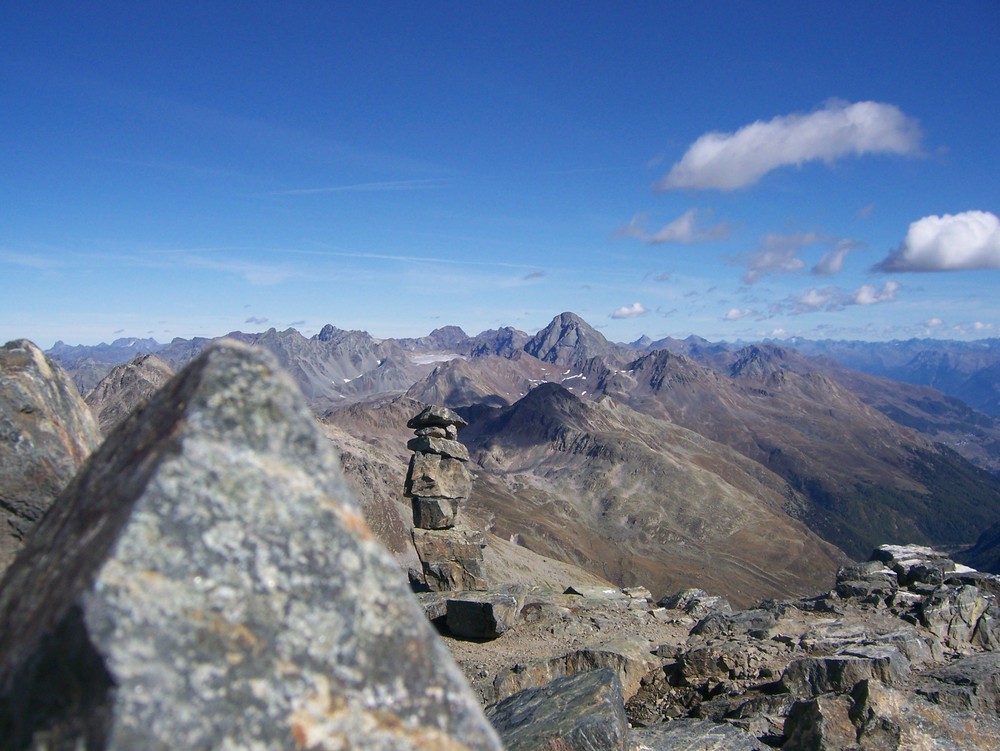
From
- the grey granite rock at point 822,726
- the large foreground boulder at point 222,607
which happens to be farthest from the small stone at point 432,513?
the large foreground boulder at point 222,607

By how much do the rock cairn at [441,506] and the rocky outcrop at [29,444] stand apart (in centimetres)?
2633

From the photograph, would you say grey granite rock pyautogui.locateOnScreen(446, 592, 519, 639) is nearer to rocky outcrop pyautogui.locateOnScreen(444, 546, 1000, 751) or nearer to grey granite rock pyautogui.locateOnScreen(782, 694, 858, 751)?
rocky outcrop pyautogui.locateOnScreen(444, 546, 1000, 751)

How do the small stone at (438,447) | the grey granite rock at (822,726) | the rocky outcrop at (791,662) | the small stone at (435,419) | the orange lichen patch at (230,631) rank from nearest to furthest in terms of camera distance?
the orange lichen patch at (230,631) → the grey granite rock at (822,726) → the rocky outcrop at (791,662) → the small stone at (438,447) → the small stone at (435,419)

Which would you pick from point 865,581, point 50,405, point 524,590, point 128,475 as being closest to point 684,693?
point 524,590

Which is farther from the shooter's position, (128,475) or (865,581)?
(865,581)

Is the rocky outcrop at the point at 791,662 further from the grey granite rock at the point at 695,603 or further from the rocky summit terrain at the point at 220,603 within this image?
the rocky summit terrain at the point at 220,603

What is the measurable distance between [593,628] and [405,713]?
83.8ft

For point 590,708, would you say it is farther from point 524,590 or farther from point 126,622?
point 524,590

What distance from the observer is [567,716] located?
12102 mm

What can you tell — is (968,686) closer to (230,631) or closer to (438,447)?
(230,631)

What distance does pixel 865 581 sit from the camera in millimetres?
35438

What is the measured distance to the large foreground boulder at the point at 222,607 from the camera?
3.44 metres

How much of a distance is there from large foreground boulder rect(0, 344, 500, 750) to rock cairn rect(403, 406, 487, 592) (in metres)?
31.0

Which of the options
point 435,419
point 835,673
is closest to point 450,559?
point 435,419
